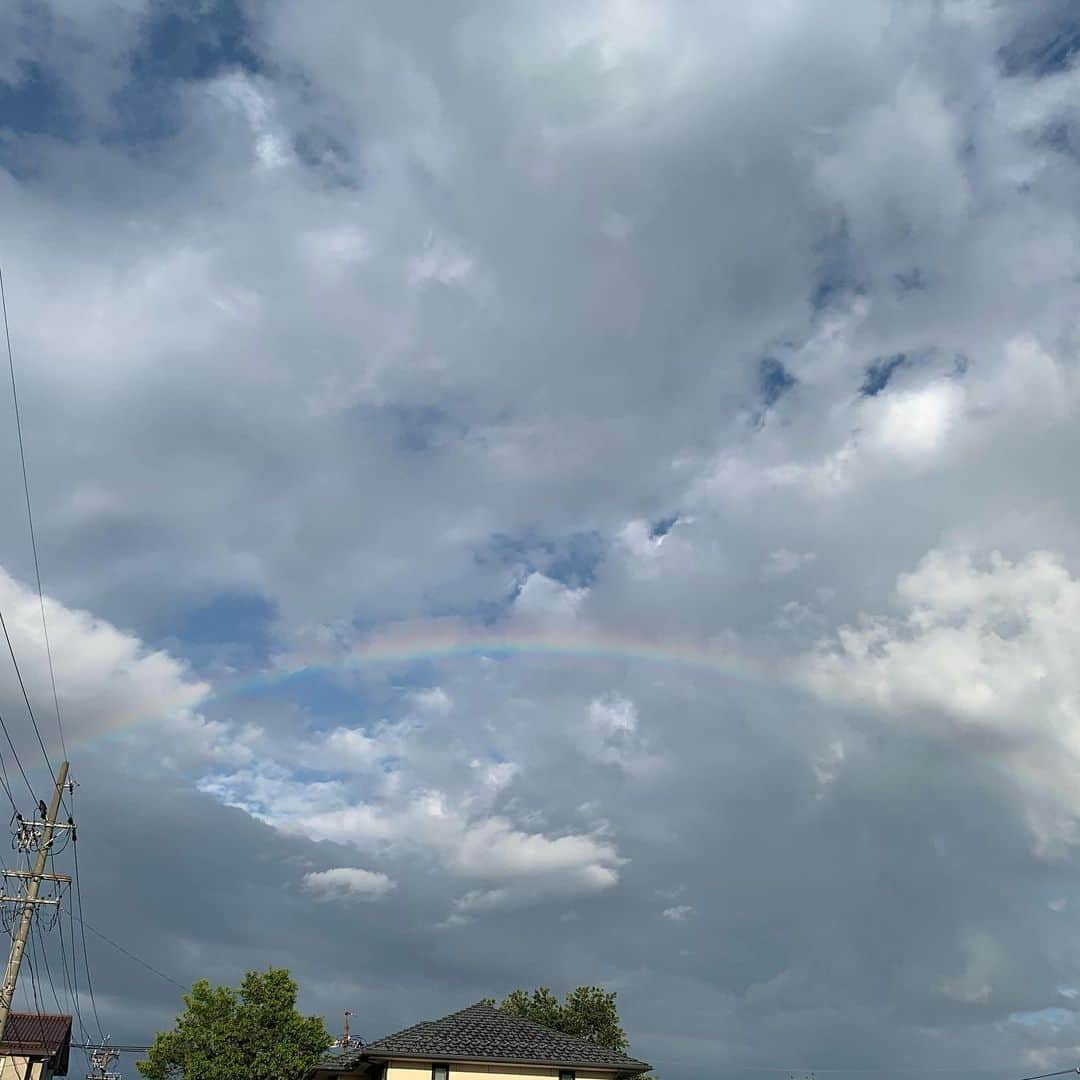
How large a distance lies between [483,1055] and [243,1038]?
2544cm

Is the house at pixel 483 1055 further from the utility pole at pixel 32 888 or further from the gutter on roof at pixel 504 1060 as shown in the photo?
the utility pole at pixel 32 888

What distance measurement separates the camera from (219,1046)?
210 ft

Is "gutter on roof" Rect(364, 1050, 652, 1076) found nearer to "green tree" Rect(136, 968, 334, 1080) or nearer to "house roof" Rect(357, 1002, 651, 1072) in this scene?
"house roof" Rect(357, 1002, 651, 1072)

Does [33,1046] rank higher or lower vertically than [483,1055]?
higher

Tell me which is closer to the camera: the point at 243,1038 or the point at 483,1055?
the point at 483,1055

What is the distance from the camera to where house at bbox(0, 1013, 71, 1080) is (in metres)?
67.8

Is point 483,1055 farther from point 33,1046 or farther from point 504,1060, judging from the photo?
point 33,1046

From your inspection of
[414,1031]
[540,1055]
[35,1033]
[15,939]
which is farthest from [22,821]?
[35,1033]

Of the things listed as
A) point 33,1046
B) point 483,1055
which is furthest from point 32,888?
point 33,1046

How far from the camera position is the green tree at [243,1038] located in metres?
63.3

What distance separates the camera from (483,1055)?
45938mm

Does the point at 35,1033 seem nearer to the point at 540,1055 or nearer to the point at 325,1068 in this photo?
the point at 325,1068

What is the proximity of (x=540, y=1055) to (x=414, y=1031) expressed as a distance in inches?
238

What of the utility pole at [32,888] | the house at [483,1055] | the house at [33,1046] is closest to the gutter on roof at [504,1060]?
the house at [483,1055]
